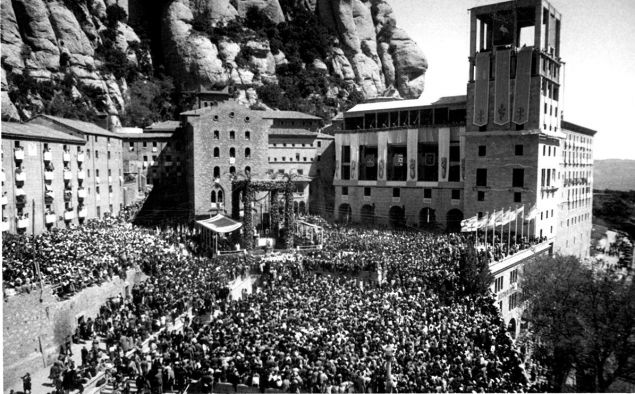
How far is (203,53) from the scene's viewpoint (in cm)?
8044

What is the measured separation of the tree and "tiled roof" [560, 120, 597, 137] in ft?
94.2

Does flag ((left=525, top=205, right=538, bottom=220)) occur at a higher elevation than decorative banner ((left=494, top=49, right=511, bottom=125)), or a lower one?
lower

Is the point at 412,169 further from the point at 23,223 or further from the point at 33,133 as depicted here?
the point at 23,223

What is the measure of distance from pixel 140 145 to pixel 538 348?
157ft

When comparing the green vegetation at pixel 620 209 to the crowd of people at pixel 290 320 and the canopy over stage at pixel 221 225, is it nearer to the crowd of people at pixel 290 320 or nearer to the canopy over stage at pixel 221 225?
the crowd of people at pixel 290 320

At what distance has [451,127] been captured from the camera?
A: 51.1 m

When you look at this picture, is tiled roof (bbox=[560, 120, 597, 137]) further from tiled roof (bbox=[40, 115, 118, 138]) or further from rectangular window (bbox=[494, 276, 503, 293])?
tiled roof (bbox=[40, 115, 118, 138])

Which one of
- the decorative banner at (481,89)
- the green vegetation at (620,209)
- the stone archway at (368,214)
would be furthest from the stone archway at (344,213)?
the green vegetation at (620,209)

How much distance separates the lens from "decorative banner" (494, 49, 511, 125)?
4597 centimetres

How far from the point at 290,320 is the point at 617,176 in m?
26.8

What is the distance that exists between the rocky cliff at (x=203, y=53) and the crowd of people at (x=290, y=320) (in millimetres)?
28421

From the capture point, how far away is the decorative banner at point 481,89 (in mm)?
46941

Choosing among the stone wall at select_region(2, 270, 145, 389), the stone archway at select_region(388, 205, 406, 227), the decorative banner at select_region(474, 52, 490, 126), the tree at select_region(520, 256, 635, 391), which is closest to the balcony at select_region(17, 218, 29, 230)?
the stone wall at select_region(2, 270, 145, 389)

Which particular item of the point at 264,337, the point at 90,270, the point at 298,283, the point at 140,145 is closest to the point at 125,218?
the point at 140,145
